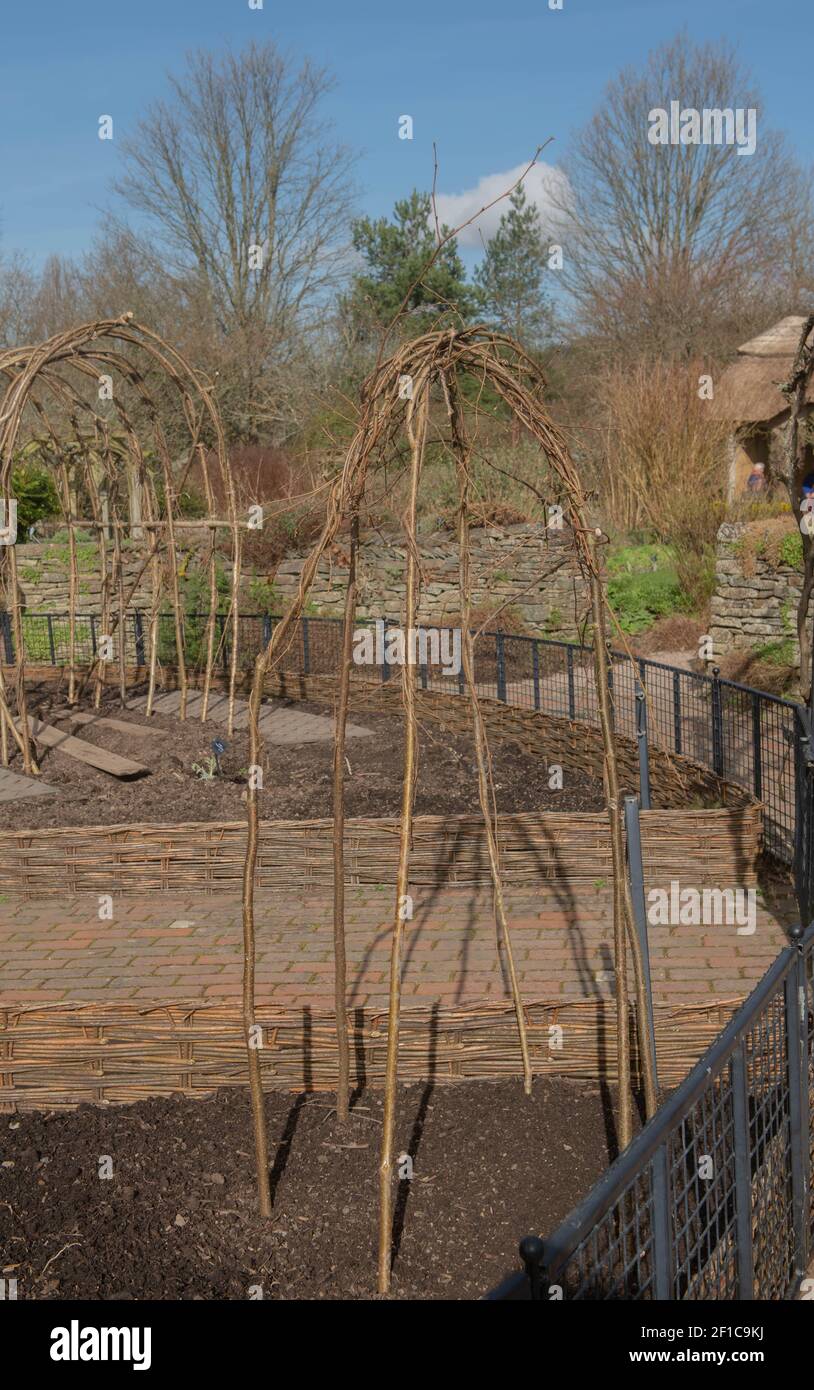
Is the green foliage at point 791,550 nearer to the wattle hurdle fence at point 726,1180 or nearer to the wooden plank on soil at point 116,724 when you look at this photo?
the wooden plank on soil at point 116,724

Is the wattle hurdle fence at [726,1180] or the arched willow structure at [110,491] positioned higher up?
the arched willow structure at [110,491]

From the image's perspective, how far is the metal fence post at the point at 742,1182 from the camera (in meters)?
2.97

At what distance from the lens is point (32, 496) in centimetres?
2164

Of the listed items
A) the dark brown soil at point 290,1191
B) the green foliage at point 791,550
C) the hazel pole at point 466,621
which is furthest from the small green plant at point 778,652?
the dark brown soil at point 290,1191

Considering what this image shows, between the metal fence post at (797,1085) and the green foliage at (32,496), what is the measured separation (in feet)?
64.1

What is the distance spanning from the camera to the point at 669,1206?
2574mm

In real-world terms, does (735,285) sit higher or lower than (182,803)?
higher

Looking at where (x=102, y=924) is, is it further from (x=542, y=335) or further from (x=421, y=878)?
(x=542, y=335)

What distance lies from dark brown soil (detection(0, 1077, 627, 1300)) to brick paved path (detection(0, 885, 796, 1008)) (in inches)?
49.0

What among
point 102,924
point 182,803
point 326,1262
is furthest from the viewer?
point 182,803

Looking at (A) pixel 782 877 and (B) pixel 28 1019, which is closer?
(B) pixel 28 1019

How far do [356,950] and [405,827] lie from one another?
121 inches

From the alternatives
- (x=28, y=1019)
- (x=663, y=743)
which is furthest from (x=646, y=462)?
(x=28, y=1019)

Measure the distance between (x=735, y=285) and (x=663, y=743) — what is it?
24.1 meters
